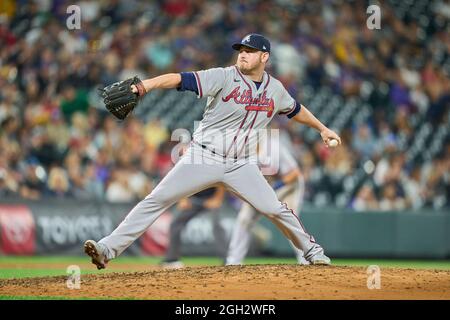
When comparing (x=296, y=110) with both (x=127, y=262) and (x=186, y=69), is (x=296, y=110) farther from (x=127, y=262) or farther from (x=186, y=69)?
(x=186, y=69)

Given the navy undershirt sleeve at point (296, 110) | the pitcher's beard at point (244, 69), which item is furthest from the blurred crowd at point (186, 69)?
the pitcher's beard at point (244, 69)

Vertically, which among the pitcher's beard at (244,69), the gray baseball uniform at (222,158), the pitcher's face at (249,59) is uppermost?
the pitcher's face at (249,59)

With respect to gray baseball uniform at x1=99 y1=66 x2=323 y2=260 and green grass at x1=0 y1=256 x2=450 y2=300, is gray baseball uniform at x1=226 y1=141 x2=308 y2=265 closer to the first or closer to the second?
green grass at x1=0 y1=256 x2=450 y2=300

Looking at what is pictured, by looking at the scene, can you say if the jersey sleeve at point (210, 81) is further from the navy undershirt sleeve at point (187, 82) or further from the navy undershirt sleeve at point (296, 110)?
the navy undershirt sleeve at point (296, 110)

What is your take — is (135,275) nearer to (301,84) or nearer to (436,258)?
(436,258)

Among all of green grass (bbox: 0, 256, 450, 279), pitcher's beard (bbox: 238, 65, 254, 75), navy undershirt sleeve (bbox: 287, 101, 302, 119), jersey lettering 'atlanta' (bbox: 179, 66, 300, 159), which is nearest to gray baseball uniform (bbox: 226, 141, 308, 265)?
green grass (bbox: 0, 256, 450, 279)

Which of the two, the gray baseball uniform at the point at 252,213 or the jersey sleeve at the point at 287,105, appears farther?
the gray baseball uniform at the point at 252,213

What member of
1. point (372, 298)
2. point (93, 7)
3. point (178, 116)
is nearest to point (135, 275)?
point (372, 298)
